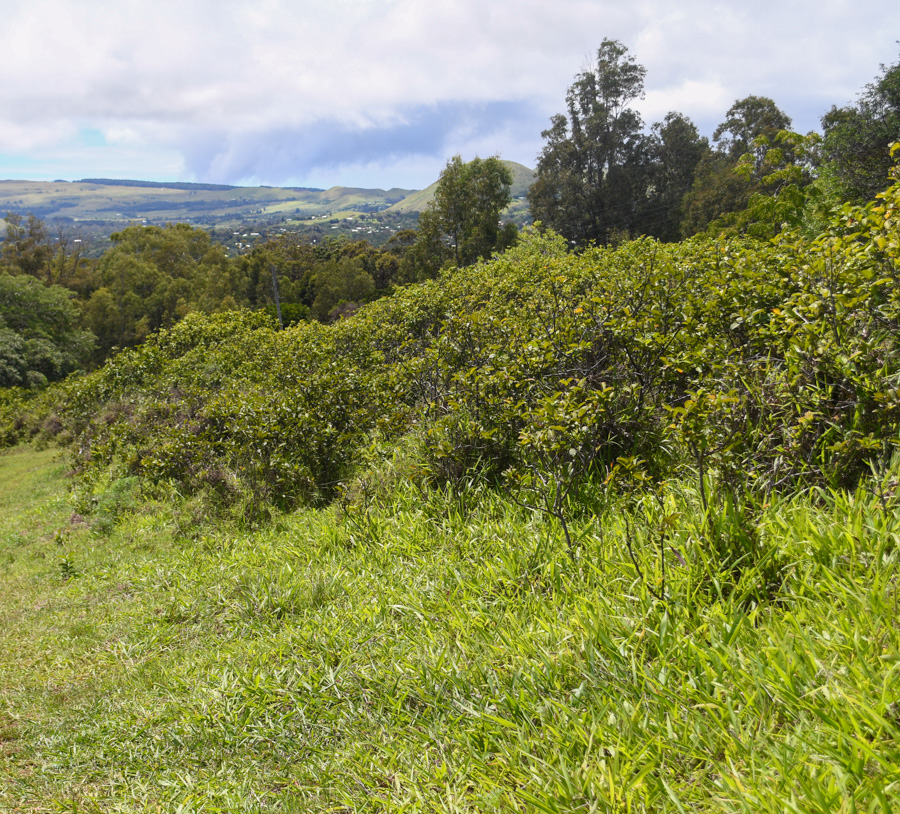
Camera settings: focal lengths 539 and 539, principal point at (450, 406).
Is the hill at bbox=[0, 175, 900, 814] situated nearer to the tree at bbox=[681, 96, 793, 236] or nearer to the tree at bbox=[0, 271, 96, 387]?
the tree at bbox=[0, 271, 96, 387]

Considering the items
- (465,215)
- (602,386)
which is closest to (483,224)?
(465,215)

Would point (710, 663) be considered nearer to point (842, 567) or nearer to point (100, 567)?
point (842, 567)

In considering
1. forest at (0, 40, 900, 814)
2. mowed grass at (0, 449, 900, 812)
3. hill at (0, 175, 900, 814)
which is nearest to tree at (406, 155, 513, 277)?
forest at (0, 40, 900, 814)

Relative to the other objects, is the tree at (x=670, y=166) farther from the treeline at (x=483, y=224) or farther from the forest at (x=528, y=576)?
the forest at (x=528, y=576)

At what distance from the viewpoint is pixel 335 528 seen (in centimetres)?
487

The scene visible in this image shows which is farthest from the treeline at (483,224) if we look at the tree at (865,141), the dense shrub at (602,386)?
the dense shrub at (602,386)

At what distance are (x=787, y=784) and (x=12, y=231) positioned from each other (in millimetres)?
70193

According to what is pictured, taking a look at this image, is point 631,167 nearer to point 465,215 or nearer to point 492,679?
point 465,215

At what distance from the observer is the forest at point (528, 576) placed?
6.29ft

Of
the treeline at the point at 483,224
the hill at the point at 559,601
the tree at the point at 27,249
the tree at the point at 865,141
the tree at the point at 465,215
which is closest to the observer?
the hill at the point at 559,601

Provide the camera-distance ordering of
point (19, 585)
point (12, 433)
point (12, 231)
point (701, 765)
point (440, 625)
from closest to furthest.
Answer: point (701, 765)
point (440, 625)
point (19, 585)
point (12, 433)
point (12, 231)

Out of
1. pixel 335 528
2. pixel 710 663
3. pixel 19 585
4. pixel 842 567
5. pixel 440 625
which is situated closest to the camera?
pixel 710 663

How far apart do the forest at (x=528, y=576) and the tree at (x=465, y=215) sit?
34149 mm

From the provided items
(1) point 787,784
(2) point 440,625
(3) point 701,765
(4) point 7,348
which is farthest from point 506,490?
(4) point 7,348
